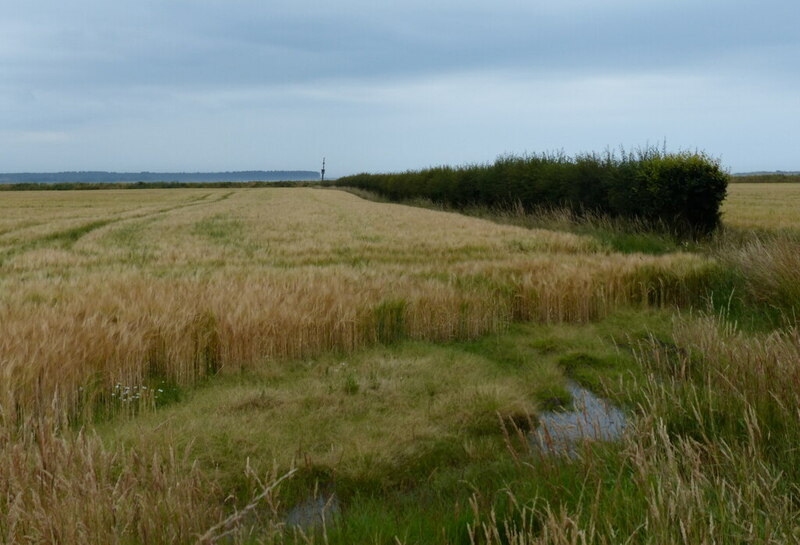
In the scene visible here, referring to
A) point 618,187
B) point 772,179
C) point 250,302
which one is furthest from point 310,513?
point 772,179

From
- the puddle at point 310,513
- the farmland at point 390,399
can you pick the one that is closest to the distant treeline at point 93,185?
the farmland at point 390,399

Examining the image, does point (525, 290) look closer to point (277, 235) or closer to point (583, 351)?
point (583, 351)

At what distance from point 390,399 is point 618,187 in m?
14.9

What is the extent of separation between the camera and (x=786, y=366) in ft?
12.2

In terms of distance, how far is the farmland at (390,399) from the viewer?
2541 millimetres

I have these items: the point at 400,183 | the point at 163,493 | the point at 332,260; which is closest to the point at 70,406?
the point at 163,493

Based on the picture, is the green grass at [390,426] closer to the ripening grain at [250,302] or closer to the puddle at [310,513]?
the puddle at [310,513]

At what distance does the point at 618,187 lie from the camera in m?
17.8

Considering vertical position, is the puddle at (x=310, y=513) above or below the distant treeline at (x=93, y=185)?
below

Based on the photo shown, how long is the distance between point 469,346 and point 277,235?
967cm

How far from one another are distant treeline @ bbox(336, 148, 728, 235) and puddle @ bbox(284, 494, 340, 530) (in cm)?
1396

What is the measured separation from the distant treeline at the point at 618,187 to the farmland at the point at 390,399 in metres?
6.98

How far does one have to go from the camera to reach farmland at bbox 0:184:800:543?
254 cm

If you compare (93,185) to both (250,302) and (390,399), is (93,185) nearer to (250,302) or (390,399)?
(250,302)
